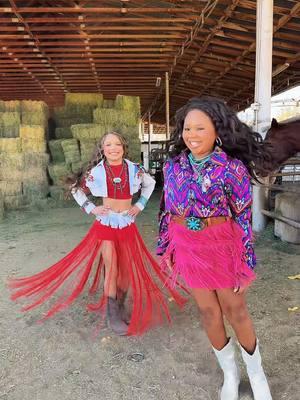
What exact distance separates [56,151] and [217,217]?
728 cm

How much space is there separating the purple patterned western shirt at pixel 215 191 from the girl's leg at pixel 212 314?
0.23m

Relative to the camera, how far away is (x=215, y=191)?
169cm

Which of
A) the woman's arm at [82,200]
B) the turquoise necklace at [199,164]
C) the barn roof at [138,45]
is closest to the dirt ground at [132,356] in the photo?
the woman's arm at [82,200]

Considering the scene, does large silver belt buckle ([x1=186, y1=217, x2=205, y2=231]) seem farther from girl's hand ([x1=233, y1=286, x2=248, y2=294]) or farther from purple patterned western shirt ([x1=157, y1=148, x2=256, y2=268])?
girl's hand ([x1=233, y1=286, x2=248, y2=294])

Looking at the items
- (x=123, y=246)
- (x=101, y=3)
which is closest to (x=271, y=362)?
(x=123, y=246)

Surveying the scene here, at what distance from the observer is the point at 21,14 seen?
6.05 meters

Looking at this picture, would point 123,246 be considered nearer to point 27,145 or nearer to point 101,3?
point 101,3

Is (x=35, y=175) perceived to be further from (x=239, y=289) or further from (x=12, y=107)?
(x=239, y=289)

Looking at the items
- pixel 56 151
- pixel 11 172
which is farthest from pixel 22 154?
pixel 56 151

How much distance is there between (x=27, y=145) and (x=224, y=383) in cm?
Result: 699

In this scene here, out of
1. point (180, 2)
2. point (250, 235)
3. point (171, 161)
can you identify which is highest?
point (180, 2)

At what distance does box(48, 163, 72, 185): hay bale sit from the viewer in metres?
8.12

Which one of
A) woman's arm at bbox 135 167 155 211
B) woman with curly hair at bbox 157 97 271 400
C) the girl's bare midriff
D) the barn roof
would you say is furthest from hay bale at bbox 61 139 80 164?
woman with curly hair at bbox 157 97 271 400

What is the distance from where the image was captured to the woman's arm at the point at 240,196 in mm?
1708
